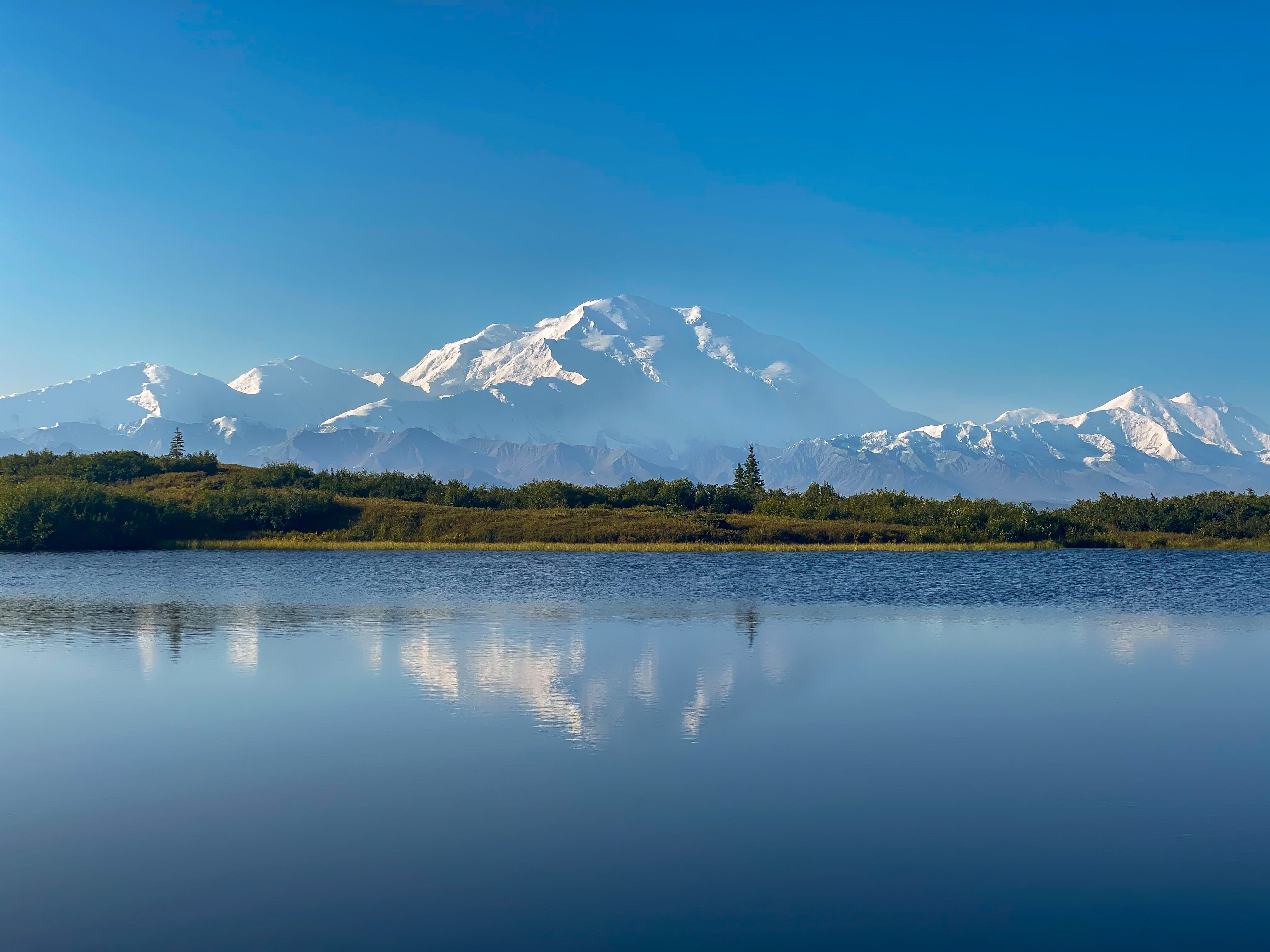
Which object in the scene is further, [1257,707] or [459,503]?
[459,503]

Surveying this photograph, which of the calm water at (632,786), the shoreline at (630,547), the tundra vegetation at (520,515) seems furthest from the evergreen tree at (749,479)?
the calm water at (632,786)

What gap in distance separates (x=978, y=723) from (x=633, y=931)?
9.89 m

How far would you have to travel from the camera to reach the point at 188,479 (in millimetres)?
87438

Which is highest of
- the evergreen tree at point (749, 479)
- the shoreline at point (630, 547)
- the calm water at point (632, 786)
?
the evergreen tree at point (749, 479)

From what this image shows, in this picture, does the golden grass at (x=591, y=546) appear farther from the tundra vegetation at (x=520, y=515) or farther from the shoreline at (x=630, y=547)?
the tundra vegetation at (x=520, y=515)

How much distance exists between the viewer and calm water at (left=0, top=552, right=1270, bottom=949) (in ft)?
31.6

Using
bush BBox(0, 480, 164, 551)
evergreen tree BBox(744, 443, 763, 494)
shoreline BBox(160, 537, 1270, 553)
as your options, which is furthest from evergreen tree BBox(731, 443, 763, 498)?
bush BBox(0, 480, 164, 551)

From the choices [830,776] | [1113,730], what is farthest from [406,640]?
[1113,730]

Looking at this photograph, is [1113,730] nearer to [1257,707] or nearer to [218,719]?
[1257,707]

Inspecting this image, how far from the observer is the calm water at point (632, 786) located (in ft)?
31.6

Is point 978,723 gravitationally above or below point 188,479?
below

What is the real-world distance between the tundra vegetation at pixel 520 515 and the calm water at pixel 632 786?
42.2 m

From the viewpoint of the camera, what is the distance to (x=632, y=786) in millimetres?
13422

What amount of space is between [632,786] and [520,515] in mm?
65967
